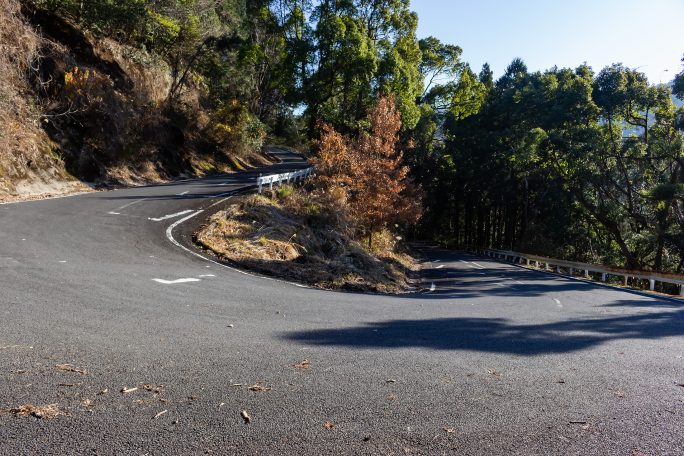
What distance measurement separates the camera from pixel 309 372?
496 cm

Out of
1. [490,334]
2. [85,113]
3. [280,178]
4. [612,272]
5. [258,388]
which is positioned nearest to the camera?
[258,388]

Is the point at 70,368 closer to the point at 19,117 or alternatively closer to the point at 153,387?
the point at 153,387

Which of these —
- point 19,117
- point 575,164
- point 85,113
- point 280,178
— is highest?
point 575,164

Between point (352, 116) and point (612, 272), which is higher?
point (352, 116)

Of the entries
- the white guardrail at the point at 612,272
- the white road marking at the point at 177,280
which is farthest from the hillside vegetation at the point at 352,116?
the white road marking at the point at 177,280

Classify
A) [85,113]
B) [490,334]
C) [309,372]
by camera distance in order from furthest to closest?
[85,113], [490,334], [309,372]

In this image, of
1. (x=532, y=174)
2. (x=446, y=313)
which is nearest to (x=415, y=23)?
(x=532, y=174)

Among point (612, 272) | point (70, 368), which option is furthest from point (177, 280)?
point (612, 272)

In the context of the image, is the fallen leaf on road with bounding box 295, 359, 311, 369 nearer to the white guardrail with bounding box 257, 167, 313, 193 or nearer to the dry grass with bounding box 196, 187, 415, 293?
the dry grass with bounding box 196, 187, 415, 293

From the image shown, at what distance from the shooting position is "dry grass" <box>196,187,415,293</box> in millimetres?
14734

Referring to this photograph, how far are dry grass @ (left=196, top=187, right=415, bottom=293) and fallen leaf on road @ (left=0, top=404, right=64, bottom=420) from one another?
10.2 m

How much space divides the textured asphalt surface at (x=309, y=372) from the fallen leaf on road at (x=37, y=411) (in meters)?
0.06

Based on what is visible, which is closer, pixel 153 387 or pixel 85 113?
pixel 153 387

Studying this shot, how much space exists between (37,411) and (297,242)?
14274mm
